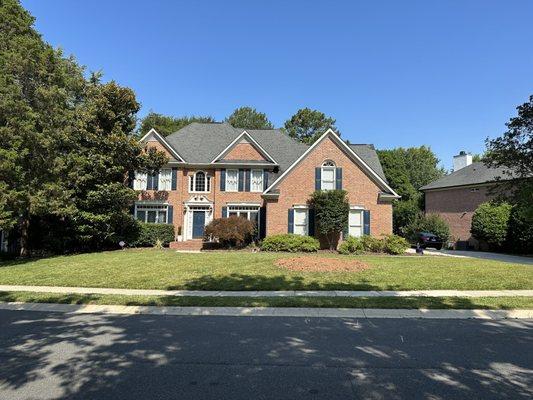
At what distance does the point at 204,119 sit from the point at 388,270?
53.4 metres

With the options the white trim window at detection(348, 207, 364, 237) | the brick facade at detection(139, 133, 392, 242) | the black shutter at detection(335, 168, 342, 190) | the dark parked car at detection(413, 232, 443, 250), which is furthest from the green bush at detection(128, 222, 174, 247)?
the dark parked car at detection(413, 232, 443, 250)

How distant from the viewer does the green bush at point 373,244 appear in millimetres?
23469

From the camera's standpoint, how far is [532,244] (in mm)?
26922

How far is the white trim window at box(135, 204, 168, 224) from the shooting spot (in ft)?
99.0

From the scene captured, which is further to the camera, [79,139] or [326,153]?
[326,153]

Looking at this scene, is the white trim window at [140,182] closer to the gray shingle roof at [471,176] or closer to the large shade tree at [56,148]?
the large shade tree at [56,148]

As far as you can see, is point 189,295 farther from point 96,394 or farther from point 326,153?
point 326,153

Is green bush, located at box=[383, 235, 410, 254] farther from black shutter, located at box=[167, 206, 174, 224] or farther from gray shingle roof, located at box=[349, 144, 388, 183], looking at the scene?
black shutter, located at box=[167, 206, 174, 224]

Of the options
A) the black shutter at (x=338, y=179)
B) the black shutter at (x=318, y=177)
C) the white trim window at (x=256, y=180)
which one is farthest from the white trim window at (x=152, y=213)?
the black shutter at (x=338, y=179)

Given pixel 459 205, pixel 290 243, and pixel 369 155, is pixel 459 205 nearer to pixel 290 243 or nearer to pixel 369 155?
pixel 369 155

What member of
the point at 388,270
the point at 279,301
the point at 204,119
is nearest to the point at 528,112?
the point at 388,270

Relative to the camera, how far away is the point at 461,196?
122 ft

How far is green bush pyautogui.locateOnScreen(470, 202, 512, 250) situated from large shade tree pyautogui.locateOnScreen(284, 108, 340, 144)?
34577 millimetres

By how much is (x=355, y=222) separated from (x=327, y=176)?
11.3 feet
